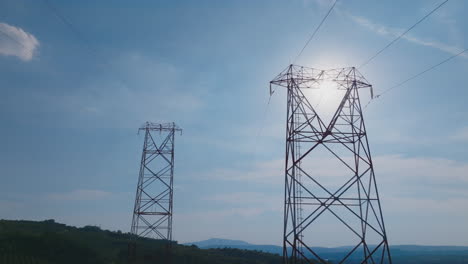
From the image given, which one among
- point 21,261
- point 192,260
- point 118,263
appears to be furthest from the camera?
point 192,260

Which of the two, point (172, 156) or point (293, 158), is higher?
point (172, 156)

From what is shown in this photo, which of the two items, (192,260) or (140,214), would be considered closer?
(140,214)

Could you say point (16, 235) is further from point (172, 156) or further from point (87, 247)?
point (172, 156)

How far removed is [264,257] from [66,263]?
1930 inches

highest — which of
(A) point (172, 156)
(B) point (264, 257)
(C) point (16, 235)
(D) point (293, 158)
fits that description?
(A) point (172, 156)

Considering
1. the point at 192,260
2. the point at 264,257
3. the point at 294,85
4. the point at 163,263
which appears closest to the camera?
the point at 294,85

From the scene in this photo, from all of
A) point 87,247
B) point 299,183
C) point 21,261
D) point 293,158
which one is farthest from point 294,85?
point 87,247

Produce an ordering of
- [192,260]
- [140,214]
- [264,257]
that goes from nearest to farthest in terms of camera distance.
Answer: [140,214] → [192,260] → [264,257]

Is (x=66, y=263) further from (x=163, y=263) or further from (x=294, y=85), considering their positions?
(x=294, y=85)

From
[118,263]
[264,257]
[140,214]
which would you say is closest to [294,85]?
[140,214]

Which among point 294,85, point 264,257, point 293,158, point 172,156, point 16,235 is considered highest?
point 294,85

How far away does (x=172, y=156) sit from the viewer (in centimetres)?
3275

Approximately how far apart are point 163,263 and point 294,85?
3040 cm

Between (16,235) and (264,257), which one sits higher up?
(16,235)
